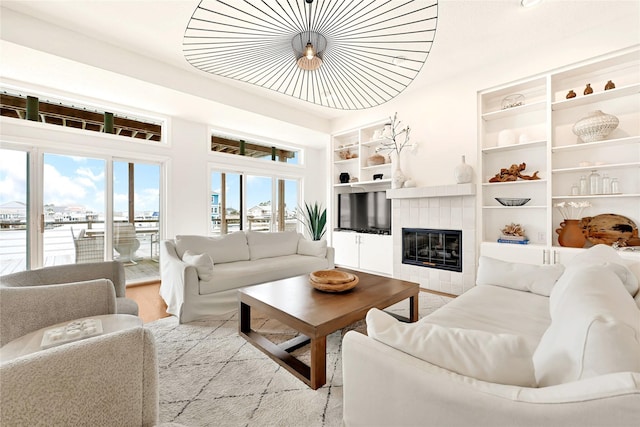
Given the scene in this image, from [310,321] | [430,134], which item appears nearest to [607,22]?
[430,134]

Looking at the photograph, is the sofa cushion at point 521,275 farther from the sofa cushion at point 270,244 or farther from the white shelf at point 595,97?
the sofa cushion at point 270,244

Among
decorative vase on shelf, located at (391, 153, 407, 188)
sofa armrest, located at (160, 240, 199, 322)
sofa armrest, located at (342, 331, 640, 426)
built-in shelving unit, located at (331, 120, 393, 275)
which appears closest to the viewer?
sofa armrest, located at (342, 331, 640, 426)

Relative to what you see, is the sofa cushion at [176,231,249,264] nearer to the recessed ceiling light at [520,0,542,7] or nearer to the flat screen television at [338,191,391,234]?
the flat screen television at [338,191,391,234]

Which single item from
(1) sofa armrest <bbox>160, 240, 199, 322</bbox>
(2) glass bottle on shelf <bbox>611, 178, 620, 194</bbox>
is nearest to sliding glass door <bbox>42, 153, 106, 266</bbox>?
(1) sofa armrest <bbox>160, 240, 199, 322</bbox>

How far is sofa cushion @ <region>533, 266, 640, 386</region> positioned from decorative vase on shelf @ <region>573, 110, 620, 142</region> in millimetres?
2660

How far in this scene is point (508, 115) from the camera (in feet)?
12.1

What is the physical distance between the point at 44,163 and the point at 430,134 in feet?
17.0

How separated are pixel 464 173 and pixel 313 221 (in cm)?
315

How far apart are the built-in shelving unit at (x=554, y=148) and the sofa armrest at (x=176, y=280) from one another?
Answer: 3.45m

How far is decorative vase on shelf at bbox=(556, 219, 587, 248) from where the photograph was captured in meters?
3.00

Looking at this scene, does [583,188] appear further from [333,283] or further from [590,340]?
[590,340]

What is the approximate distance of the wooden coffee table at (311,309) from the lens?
5.65 ft

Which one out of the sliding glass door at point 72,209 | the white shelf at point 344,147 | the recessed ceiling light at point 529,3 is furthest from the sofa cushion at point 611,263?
the sliding glass door at point 72,209

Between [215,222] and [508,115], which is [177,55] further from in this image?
[508,115]
